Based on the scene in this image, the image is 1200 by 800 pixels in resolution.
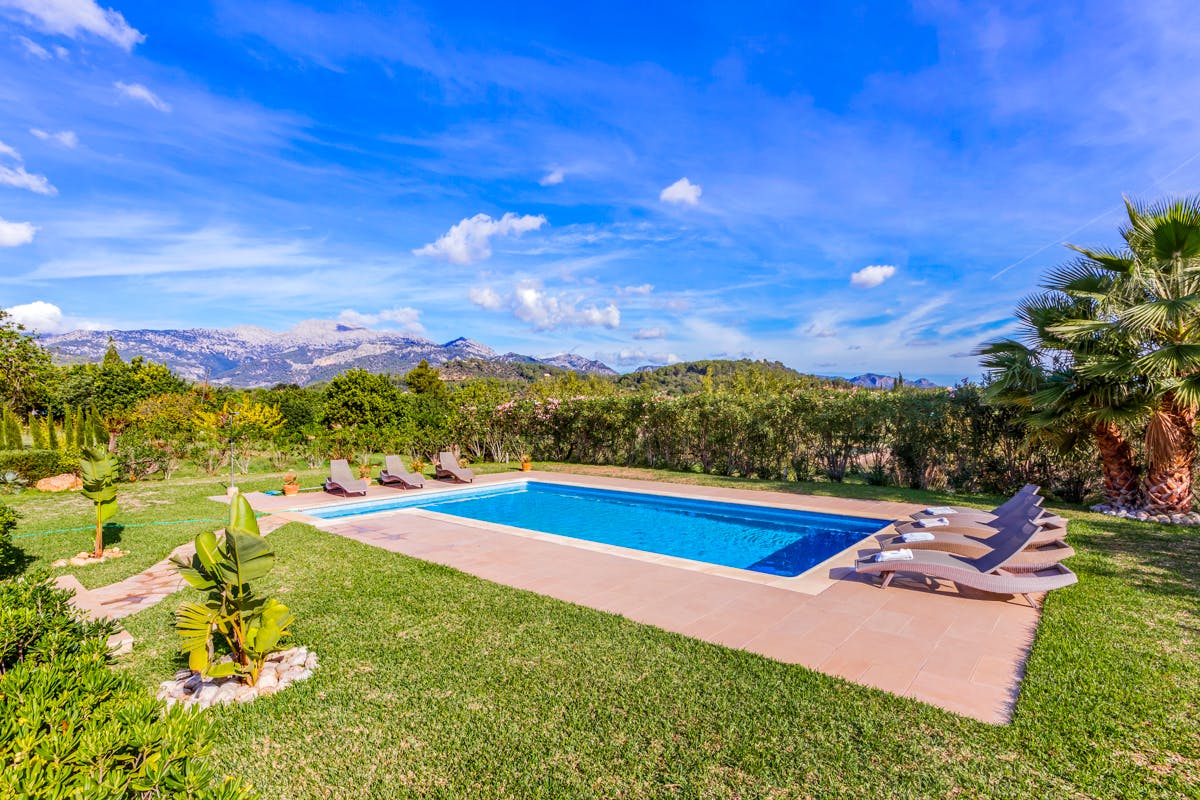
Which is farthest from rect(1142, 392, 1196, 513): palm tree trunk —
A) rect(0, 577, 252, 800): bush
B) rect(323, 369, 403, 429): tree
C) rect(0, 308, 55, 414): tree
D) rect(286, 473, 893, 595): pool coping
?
rect(0, 308, 55, 414): tree

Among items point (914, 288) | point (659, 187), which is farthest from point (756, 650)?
point (914, 288)

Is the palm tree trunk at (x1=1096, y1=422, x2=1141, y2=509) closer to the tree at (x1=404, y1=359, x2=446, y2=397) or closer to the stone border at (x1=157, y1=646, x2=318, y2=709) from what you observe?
the stone border at (x1=157, y1=646, x2=318, y2=709)

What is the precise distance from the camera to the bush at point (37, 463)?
11.5 metres

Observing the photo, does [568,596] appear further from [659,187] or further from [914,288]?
[914,288]

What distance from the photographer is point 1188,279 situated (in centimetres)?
760

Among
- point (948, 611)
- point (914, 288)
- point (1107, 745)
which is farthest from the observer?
point (914, 288)

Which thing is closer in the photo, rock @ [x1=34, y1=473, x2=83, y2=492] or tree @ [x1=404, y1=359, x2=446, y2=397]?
rock @ [x1=34, y1=473, x2=83, y2=492]

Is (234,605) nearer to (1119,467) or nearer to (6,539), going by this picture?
(6,539)

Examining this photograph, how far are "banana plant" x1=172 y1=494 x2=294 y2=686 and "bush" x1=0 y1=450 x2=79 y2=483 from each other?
1166 centimetres

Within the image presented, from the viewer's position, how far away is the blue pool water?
858 cm

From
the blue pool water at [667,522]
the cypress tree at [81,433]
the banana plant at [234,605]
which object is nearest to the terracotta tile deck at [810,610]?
the blue pool water at [667,522]

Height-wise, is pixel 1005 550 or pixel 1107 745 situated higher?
pixel 1005 550

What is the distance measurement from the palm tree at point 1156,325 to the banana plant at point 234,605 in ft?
33.0

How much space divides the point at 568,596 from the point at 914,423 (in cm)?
985
